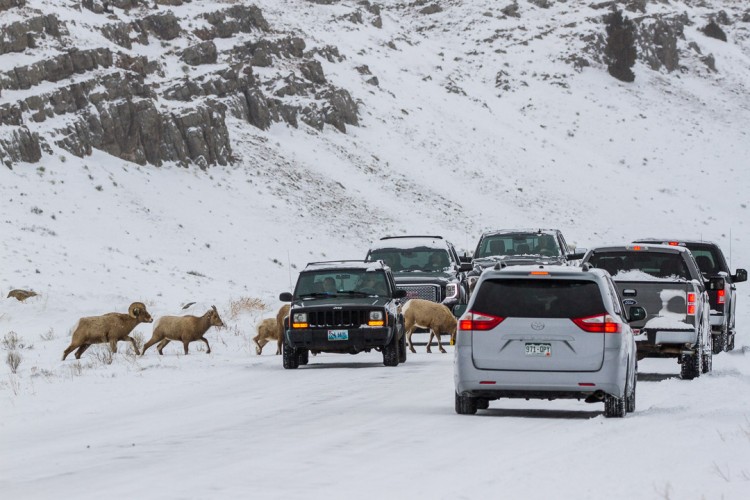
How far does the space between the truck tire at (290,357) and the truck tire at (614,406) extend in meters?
8.09

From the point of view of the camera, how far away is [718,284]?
1991 cm

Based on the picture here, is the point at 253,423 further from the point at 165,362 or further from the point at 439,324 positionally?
the point at 439,324

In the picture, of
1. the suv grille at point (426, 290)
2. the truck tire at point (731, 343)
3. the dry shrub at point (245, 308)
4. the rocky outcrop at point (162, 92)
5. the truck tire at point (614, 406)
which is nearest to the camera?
the truck tire at point (614, 406)

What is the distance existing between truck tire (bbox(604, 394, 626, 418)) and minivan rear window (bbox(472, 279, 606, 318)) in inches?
37.0

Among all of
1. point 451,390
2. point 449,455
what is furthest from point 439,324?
point 449,455

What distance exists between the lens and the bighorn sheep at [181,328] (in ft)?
75.5

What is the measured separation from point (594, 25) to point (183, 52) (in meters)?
53.0

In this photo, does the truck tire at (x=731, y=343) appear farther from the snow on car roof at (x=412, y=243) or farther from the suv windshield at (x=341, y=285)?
the suv windshield at (x=341, y=285)

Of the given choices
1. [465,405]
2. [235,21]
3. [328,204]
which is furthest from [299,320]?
[235,21]

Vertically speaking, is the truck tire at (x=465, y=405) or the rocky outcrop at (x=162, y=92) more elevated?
the rocky outcrop at (x=162, y=92)

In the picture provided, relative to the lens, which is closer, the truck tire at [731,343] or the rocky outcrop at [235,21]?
the truck tire at [731,343]

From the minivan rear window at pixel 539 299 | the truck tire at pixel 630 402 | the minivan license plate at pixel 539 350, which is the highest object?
the minivan rear window at pixel 539 299

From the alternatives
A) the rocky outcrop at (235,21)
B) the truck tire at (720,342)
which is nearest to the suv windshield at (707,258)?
the truck tire at (720,342)

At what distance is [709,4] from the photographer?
12750cm
